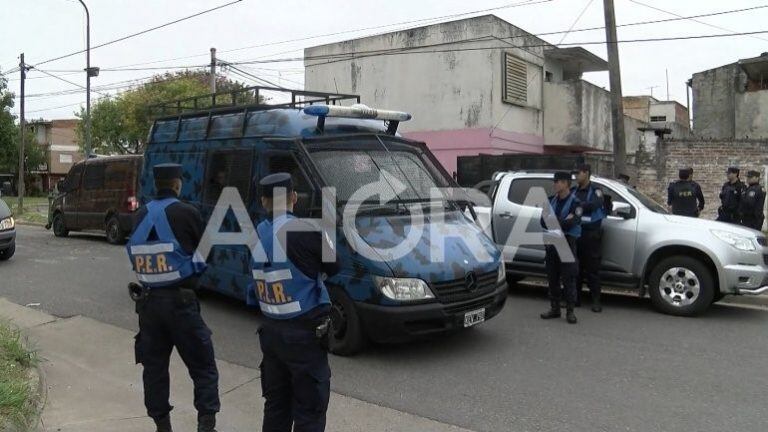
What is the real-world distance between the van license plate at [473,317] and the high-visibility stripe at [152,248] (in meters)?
2.66

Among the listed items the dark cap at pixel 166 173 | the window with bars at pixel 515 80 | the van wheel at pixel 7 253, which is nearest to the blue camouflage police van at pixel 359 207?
the dark cap at pixel 166 173

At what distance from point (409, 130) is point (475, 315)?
633 inches

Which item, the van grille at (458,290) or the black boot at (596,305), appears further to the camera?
the black boot at (596,305)

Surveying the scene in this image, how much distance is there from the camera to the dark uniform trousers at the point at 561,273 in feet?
22.9

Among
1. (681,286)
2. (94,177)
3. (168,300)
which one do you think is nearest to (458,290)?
(168,300)

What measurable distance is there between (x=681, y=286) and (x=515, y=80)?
14.2m

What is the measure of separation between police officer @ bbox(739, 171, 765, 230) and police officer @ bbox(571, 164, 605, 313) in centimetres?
380

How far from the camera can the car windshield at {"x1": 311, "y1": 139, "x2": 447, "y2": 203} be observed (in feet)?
19.6

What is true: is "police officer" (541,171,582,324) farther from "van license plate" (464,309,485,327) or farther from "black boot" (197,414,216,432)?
"black boot" (197,414,216,432)

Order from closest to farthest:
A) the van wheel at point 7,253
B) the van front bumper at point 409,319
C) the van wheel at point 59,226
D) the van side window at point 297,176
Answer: the van front bumper at point 409,319
the van side window at point 297,176
the van wheel at point 7,253
the van wheel at point 59,226

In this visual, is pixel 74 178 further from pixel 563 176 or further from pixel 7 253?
pixel 563 176

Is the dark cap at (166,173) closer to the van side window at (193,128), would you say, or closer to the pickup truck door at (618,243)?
the van side window at (193,128)

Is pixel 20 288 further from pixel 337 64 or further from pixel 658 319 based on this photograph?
pixel 337 64

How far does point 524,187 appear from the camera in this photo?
27.8 ft
